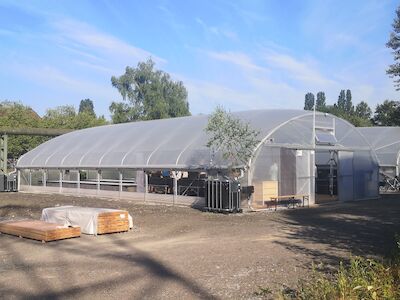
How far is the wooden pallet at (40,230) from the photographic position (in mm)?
12891

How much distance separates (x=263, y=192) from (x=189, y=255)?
10194 mm

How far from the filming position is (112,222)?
14406 mm

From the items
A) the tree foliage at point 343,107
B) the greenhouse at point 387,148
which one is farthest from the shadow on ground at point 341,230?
the tree foliage at point 343,107

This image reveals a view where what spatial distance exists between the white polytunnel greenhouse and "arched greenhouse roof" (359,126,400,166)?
8964 mm

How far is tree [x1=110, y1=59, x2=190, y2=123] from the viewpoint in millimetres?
64938

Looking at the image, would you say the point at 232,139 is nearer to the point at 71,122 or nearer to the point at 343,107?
the point at 71,122

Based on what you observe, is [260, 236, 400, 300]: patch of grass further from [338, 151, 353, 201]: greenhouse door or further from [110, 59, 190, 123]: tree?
[110, 59, 190, 123]: tree

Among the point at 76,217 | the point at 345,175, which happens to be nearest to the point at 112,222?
the point at 76,217

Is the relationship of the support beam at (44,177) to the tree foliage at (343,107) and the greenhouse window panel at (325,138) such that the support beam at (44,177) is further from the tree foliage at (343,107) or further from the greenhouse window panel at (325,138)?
the tree foliage at (343,107)

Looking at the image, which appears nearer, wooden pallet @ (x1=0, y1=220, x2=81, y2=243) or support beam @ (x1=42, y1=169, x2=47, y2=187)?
wooden pallet @ (x1=0, y1=220, x2=81, y2=243)

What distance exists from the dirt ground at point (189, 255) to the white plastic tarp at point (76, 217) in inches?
15.8

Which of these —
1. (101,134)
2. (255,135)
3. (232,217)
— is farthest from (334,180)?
(101,134)

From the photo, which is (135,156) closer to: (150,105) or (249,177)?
(249,177)

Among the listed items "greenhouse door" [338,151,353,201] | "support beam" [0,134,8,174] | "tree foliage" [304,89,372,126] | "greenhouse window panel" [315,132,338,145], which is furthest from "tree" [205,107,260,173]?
"tree foliage" [304,89,372,126]
